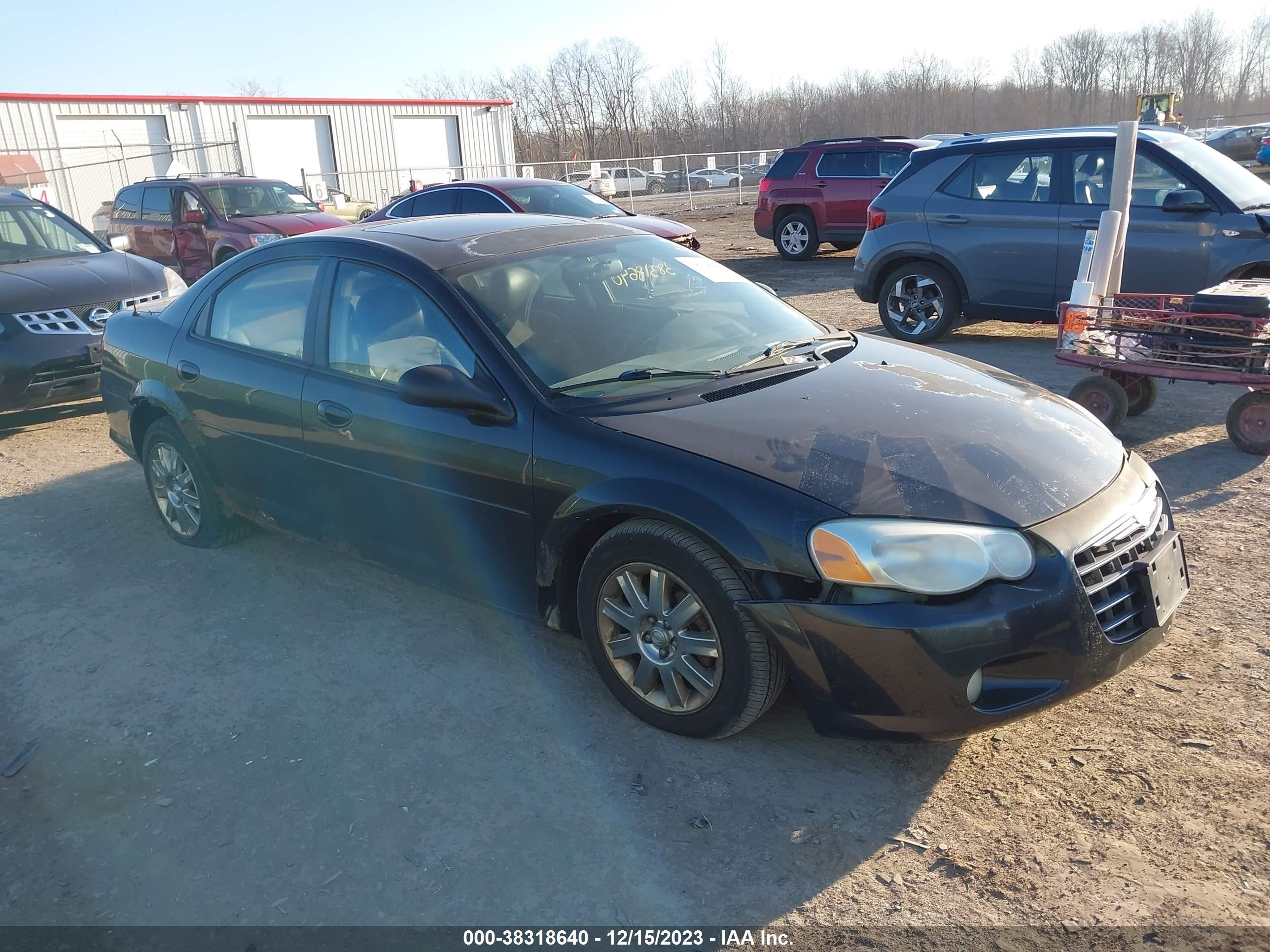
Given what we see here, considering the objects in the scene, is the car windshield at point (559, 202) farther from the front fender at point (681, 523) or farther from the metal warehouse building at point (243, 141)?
the metal warehouse building at point (243, 141)

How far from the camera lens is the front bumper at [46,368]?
289 inches

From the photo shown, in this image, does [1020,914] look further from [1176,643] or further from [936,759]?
[1176,643]

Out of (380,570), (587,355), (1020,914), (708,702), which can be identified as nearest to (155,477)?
(380,570)

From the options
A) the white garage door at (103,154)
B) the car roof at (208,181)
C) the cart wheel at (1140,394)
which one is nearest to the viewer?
the cart wheel at (1140,394)

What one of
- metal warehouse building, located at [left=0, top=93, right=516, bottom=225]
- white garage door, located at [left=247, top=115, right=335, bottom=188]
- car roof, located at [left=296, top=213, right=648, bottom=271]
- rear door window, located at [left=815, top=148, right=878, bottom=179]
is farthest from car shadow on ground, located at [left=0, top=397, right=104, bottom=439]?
white garage door, located at [left=247, top=115, right=335, bottom=188]

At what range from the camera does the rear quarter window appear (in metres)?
16.6

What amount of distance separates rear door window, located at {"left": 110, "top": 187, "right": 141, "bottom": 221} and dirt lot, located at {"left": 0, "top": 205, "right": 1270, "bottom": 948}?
40.3 feet

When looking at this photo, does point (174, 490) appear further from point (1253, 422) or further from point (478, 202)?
point (478, 202)

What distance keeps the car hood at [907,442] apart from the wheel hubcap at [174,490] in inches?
108

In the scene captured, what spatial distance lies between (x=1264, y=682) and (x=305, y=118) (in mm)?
40460

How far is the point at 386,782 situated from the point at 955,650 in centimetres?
181

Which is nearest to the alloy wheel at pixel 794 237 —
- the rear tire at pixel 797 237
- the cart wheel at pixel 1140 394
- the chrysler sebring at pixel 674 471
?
→ the rear tire at pixel 797 237

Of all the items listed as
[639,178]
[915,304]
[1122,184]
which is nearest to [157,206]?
[915,304]

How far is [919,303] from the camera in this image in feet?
30.8
